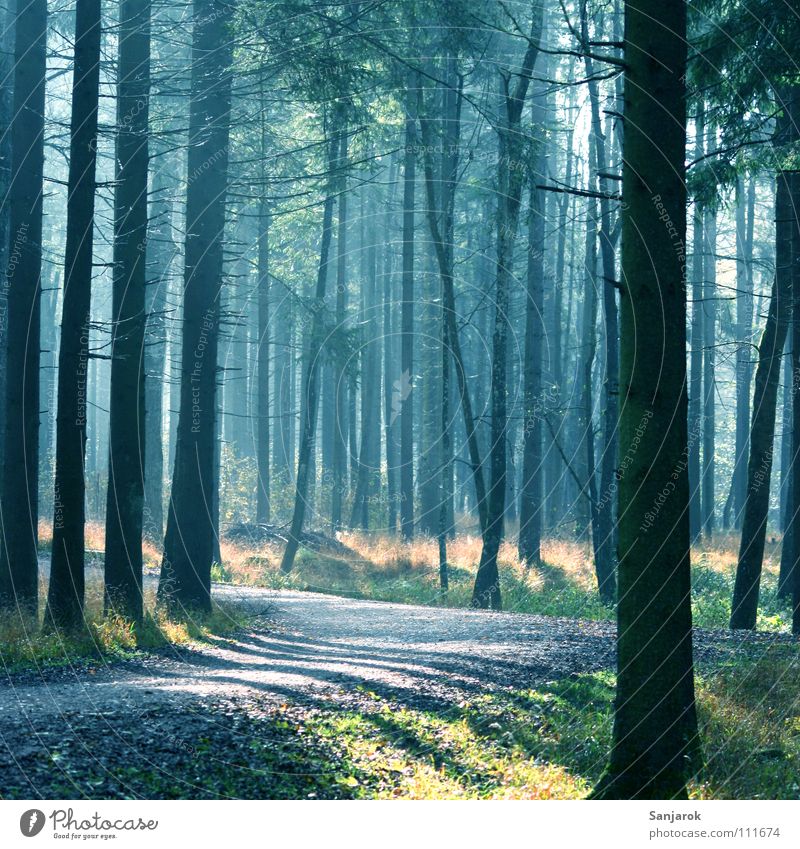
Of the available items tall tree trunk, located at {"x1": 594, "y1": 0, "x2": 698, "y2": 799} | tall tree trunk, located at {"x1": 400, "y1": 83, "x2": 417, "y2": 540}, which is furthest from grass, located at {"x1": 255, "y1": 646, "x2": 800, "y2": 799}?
tall tree trunk, located at {"x1": 400, "y1": 83, "x2": 417, "y2": 540}

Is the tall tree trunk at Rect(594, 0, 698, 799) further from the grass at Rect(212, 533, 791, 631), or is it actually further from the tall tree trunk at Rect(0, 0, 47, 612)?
the grass at Rect(212, 533, 791, 631)

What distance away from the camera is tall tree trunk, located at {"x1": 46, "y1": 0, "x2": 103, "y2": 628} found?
42.7 ft

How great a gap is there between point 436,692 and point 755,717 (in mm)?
3276

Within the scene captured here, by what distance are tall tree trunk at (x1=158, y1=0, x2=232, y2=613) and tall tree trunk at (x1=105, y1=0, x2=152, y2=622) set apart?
1.92 meters

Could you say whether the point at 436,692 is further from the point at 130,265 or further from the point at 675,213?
the point at 130,265

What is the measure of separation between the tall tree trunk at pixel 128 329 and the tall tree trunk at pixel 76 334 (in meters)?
1.02

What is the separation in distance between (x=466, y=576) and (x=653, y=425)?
19.0m

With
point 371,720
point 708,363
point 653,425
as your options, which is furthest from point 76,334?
point 708,363

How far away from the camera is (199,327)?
54.4ft

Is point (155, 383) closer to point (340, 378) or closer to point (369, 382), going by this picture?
point (369, 382)

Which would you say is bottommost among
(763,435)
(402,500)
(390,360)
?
(402,500)
